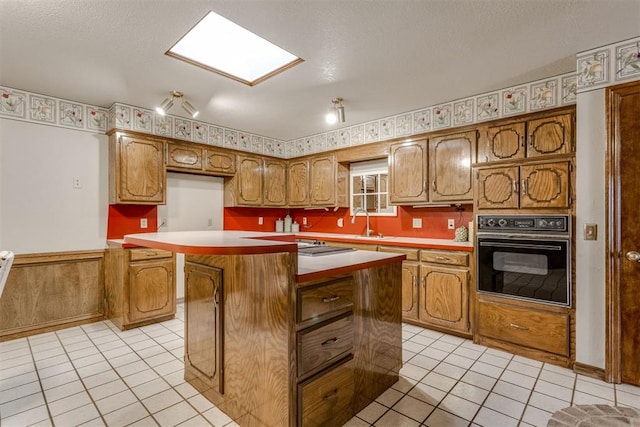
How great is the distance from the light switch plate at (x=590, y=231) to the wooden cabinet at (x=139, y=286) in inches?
155

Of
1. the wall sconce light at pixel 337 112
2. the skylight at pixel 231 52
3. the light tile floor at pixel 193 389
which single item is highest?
the skylight at pixel 231 52

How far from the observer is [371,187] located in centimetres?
454

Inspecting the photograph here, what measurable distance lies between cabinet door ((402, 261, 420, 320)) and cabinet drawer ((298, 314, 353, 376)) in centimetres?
178

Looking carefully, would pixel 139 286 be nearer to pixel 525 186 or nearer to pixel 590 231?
pixel 525 186

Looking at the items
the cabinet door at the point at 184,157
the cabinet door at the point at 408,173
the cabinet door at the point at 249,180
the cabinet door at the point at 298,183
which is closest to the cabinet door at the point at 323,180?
the cabinet door at the point at 298,183

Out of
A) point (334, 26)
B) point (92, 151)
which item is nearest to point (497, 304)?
point (334, 26)

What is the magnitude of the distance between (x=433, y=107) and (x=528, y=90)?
0.92 m

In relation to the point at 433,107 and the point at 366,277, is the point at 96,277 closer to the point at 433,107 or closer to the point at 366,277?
the point at 366,277

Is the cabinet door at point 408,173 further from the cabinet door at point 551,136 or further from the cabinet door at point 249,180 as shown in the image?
the cabinet door at point 249,180

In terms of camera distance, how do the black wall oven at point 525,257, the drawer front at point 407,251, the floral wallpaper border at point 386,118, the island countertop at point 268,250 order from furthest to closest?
the drawer front at point 407,251 < the black wall oven at point 525,257 < the floral wallpaper border at point 386,118 < the island countertop at point 268,250

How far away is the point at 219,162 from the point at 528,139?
363 cm

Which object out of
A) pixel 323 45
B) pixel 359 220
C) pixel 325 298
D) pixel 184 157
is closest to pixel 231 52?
pixel 323 45

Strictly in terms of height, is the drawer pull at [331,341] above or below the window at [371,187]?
below

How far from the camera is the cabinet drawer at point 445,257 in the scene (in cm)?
310
